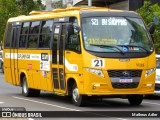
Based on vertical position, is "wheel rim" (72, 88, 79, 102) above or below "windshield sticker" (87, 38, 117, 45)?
below

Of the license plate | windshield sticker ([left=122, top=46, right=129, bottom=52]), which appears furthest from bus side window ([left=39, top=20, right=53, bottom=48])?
the license plate

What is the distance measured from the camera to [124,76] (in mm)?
17719

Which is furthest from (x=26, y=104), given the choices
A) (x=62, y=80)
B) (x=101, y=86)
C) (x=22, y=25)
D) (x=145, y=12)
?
(x=145, y=12)

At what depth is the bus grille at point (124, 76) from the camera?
1762 centimetres

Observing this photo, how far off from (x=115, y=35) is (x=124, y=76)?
4.44ft

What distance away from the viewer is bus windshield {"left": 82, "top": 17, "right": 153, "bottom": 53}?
17922 millimetres

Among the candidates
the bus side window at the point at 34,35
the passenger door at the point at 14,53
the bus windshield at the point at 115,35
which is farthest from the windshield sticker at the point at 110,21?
the passenger door at the point at 14,53

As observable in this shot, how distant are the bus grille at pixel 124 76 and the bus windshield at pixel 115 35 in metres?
0.66

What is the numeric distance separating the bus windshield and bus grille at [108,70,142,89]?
0.66 metres

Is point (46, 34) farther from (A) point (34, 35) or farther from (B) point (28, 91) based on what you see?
(B) point (28, 91)

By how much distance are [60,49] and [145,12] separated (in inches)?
634

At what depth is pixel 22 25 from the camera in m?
23.6

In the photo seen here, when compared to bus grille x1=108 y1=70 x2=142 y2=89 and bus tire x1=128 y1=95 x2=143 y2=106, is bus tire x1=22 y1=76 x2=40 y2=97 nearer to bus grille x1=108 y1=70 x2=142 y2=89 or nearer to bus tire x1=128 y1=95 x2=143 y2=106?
bus tire x1=128 y1=95 x2=143 y2=106

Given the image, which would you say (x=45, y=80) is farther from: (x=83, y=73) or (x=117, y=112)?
(x=117, y=112)
